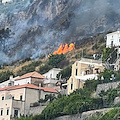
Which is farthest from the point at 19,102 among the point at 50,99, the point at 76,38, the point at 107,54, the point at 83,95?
the point at 76,38

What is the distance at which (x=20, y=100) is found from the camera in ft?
300

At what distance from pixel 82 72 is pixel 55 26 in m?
76.2

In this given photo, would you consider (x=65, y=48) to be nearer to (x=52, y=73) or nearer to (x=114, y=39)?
(x=114, y=39)

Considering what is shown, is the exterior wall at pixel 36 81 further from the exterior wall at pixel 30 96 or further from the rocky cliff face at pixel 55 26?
the rocky cliff face at pixel 55 26

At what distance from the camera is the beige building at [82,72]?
91438mm

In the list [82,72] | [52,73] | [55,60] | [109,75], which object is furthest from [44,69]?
[109,75]

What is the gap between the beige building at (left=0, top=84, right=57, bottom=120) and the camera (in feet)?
297

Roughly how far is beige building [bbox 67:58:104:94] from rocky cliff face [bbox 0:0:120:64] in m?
49.5

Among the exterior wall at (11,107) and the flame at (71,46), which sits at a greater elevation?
the flame at (71,46)

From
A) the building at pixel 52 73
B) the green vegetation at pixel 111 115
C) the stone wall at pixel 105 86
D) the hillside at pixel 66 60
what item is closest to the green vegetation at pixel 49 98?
the stone wall at pixel 105 86

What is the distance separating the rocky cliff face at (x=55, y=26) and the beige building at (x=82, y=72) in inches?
1949

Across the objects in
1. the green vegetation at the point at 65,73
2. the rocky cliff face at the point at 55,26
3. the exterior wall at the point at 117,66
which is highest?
the rocky cliff face at the point at 55,26

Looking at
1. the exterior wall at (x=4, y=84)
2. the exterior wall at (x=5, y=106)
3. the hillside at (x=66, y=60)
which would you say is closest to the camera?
the exterior wall at (x=5, y=106)

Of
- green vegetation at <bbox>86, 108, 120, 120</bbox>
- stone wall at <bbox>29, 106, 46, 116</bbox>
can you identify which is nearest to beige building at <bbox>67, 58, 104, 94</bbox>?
stone wall at <bbox>29, 106, 46, 116</bbox>
